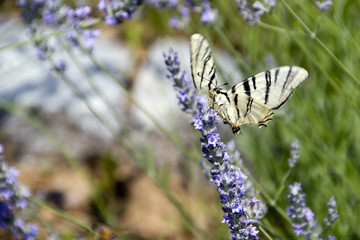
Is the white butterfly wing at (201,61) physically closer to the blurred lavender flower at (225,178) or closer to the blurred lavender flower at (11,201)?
the blurred lavender flower at (225,178)

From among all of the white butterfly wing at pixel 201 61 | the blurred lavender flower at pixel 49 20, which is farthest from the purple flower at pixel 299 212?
the blurred lavender flower at pixel 49 20

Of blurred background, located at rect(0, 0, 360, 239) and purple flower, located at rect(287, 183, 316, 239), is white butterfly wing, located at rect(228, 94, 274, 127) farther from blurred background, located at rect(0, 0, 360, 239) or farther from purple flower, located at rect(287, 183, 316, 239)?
blurred background, located at rect(0, 0, 360, 239)

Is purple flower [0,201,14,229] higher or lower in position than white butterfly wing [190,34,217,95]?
lower

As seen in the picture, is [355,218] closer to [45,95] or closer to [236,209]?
[236,209]

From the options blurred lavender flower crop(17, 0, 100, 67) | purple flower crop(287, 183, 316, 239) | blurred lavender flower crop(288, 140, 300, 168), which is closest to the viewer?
purple flower crop(287, 183, 316, 239)

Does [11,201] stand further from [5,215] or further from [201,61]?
[201,61]

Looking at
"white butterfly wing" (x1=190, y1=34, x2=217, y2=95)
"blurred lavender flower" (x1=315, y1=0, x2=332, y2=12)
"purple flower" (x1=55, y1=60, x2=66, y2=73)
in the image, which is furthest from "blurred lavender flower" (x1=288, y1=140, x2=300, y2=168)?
"purple flower" (x1=55, y1=60, x2=66, y2=73)

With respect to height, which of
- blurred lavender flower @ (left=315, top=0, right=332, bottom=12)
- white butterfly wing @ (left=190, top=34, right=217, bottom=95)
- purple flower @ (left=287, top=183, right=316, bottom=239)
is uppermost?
blurred lavender flower @ (left=315, top=0, right=332, bottom=12)

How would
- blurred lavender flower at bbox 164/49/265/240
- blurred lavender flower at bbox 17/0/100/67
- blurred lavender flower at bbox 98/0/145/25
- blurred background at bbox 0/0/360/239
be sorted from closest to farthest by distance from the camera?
blurred lavender flower at bbox 164/49/265/240 → blurred lavender flower at bbox 98/0/145/25 → blurred lavender flower at bbox 17/0/100/67 → blurred background at bbox 0/0/360/239
